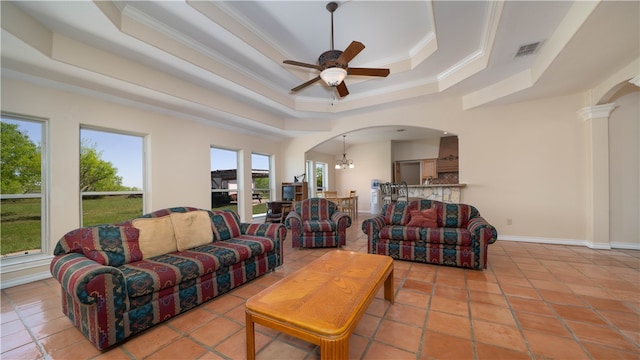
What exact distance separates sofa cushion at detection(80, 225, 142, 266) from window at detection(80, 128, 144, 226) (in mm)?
1827

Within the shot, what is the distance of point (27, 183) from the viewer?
282cm

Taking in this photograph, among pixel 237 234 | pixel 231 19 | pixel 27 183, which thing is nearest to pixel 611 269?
pixel 237 234

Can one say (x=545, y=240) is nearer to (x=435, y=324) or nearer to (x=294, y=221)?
(x=435, y=324)

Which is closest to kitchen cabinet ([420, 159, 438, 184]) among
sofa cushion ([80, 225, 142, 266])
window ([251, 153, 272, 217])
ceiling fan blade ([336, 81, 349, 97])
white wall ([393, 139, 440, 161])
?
white wall ([393, 139, 440, 161])

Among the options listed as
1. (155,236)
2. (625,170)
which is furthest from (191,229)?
(625,170)

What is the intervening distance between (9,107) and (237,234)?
2.96 meters

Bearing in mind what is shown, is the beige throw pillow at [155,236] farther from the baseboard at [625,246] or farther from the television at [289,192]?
the baseboard at [625,246]

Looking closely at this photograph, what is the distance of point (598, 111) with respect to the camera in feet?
11.8

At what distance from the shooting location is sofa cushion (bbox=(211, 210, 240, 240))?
2.86m

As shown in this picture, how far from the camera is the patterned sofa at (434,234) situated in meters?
2.89

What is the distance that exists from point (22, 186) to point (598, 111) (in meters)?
8.19

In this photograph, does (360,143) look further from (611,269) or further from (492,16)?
(611,269)

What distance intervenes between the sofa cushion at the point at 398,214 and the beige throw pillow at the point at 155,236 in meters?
2.96

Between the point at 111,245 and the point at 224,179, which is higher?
the point at 224,179
